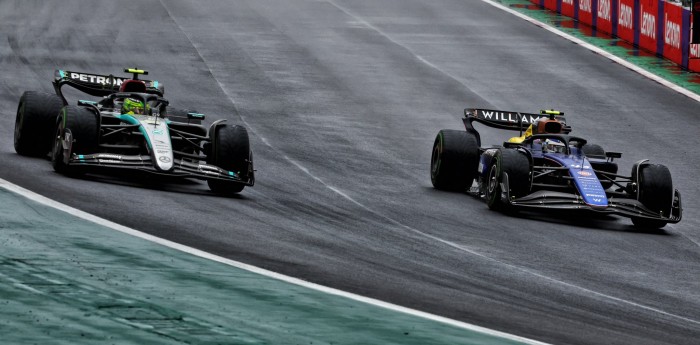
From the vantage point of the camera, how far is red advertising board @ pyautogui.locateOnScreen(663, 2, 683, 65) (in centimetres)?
3559

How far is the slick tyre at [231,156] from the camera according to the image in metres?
17.9

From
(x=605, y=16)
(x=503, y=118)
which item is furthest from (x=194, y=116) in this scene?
(x=605, y=16)

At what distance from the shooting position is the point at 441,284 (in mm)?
12695

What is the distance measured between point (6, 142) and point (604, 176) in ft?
29.0

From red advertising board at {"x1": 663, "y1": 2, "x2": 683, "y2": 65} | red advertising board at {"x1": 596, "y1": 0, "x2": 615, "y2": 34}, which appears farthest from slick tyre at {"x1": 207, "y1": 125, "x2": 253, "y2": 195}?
red advertising board at {"x1": 596, "y1": 0, "x2": 615, "y2": 34}

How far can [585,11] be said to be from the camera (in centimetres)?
4331

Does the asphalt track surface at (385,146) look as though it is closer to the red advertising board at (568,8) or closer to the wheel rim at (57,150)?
the wheel rim at (57,150)

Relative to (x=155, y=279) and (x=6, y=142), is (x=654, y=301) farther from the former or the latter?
(x=6, y=142)

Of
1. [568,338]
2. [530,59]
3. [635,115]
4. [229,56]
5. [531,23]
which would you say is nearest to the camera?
[568,338]

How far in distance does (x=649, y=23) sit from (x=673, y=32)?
1642 millimetres

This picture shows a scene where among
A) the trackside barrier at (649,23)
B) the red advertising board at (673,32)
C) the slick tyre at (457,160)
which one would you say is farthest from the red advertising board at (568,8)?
the slick tyre at (457,160)

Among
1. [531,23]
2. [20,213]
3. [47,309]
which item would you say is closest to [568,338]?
[47,309]

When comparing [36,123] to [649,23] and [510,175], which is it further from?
[649,23]

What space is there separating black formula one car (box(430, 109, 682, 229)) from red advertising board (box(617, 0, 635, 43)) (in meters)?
19.4
